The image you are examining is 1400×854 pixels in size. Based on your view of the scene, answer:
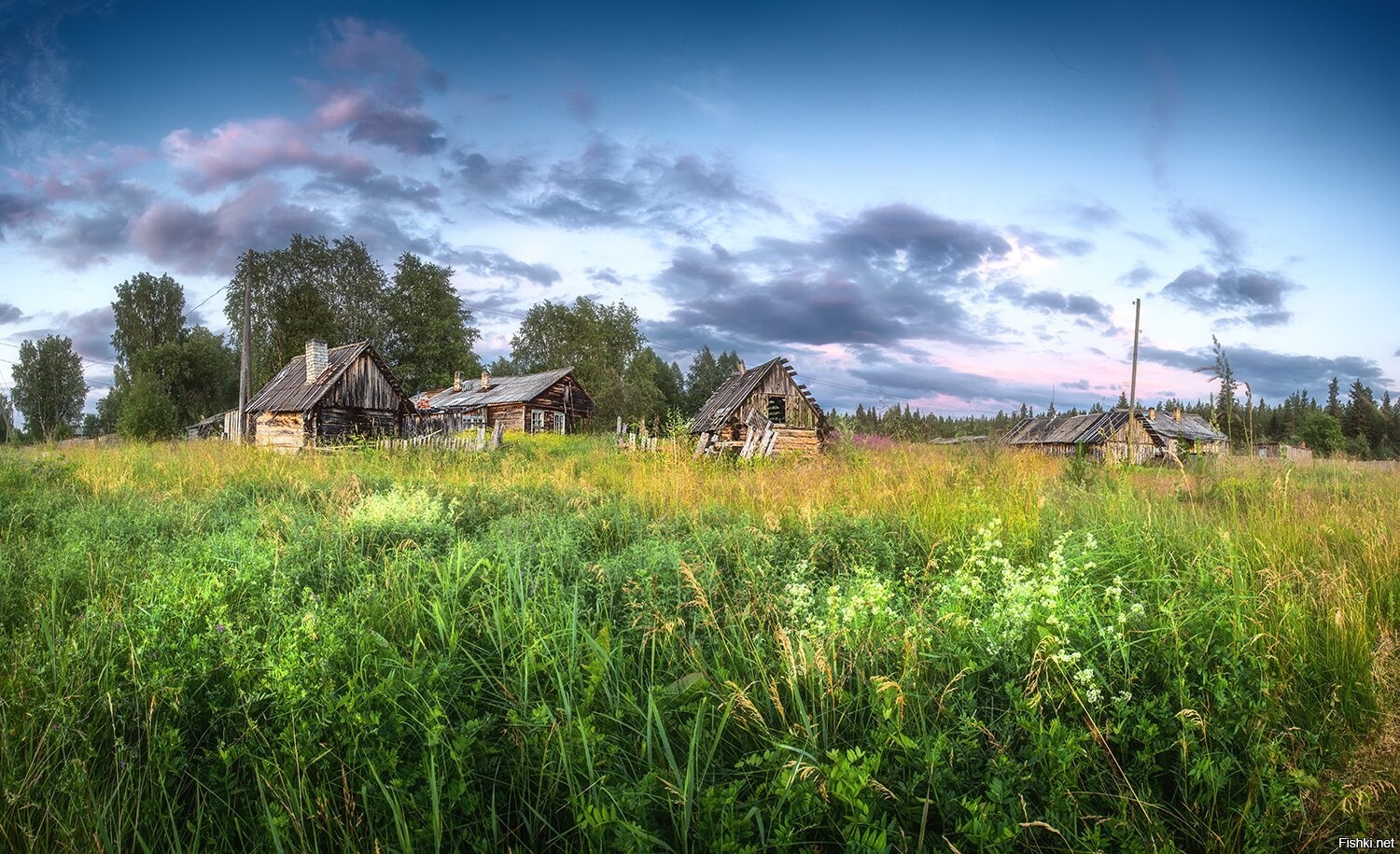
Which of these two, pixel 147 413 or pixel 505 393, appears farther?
pixel 147 413

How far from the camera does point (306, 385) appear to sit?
28.2 m

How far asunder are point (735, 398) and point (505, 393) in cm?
1890

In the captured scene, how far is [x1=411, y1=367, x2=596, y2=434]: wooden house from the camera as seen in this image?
1572 inches

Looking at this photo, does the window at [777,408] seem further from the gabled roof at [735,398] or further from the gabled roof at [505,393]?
the gabled roof at [505,393]

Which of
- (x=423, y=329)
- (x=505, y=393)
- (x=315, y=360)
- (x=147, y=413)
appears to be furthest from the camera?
(x=423, y=329)

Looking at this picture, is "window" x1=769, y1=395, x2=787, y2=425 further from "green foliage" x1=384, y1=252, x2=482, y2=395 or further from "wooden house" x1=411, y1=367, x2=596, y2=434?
"green foliage" x1=384, y1=252, x2=482, y2=395

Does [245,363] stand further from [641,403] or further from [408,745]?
[641,403]

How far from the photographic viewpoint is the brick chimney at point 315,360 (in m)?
28.0

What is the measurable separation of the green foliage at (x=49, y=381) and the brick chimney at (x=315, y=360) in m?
51.8

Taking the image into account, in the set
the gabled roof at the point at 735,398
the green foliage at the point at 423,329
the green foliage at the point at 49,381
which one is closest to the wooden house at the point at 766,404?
the gabled roof at the point at 735,398

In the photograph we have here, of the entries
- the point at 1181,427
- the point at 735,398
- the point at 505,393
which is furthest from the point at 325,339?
the point at 1181,427

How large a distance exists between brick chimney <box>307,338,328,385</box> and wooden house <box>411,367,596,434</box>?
914 cm

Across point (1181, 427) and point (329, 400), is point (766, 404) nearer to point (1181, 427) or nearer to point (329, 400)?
point (329, 400)

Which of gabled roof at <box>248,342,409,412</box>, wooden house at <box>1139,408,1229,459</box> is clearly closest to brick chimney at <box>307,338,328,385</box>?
gabled roof at <box>248,342,409,412</box>
